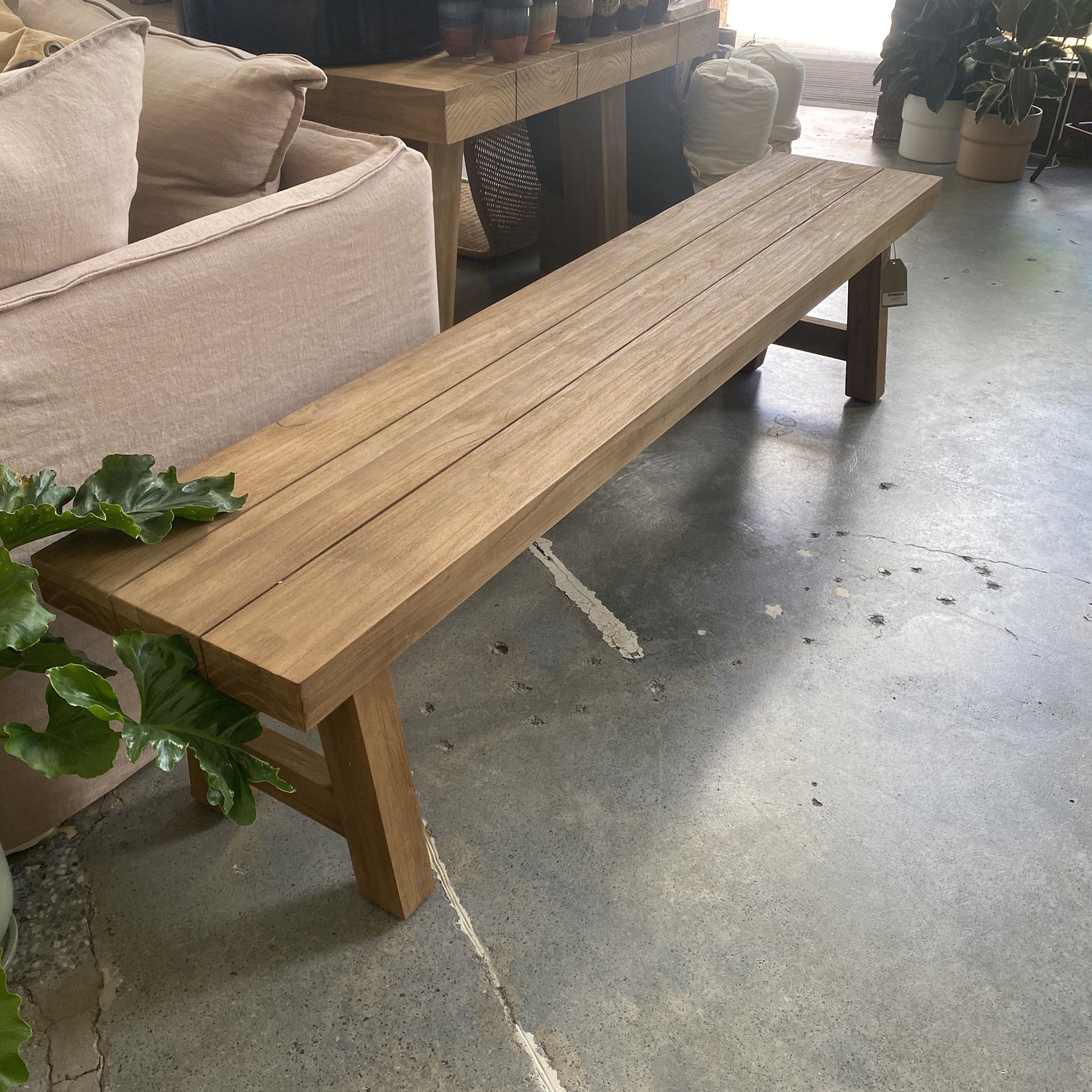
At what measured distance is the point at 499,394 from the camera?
51.2 inches

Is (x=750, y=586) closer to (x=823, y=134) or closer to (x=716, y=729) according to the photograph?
(x=716, y=729)

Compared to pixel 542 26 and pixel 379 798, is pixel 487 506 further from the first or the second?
pixel 542 26

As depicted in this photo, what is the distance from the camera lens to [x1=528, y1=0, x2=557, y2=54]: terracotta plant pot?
2095mm

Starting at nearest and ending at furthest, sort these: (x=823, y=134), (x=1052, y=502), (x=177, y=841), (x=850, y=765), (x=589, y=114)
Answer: (x=177, y=841) < (x=850, y=765) < (x=1052, y=502) < (x=589, y=114) < (x=823, y=134)

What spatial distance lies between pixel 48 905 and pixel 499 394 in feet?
2.72

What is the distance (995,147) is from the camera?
357cm

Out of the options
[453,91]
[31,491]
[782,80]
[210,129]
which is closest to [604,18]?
[453,91]

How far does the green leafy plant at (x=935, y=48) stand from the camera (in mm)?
3482

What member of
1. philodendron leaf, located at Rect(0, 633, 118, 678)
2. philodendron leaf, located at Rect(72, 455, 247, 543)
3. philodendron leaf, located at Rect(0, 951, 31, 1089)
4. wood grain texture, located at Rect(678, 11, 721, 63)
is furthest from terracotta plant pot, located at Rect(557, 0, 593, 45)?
philodendron leaf, located at Rect(0, 951, 31, 1089)

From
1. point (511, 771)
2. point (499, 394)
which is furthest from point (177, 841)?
point (499, 394)

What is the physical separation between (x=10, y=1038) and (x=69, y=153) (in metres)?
0.88

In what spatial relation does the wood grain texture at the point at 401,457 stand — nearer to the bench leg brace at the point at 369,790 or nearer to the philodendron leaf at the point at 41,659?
the philodendron leaf at the point at 41,659

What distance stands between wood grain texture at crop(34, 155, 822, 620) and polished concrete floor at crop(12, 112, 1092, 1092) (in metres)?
0.43

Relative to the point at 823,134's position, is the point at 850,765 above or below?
below
